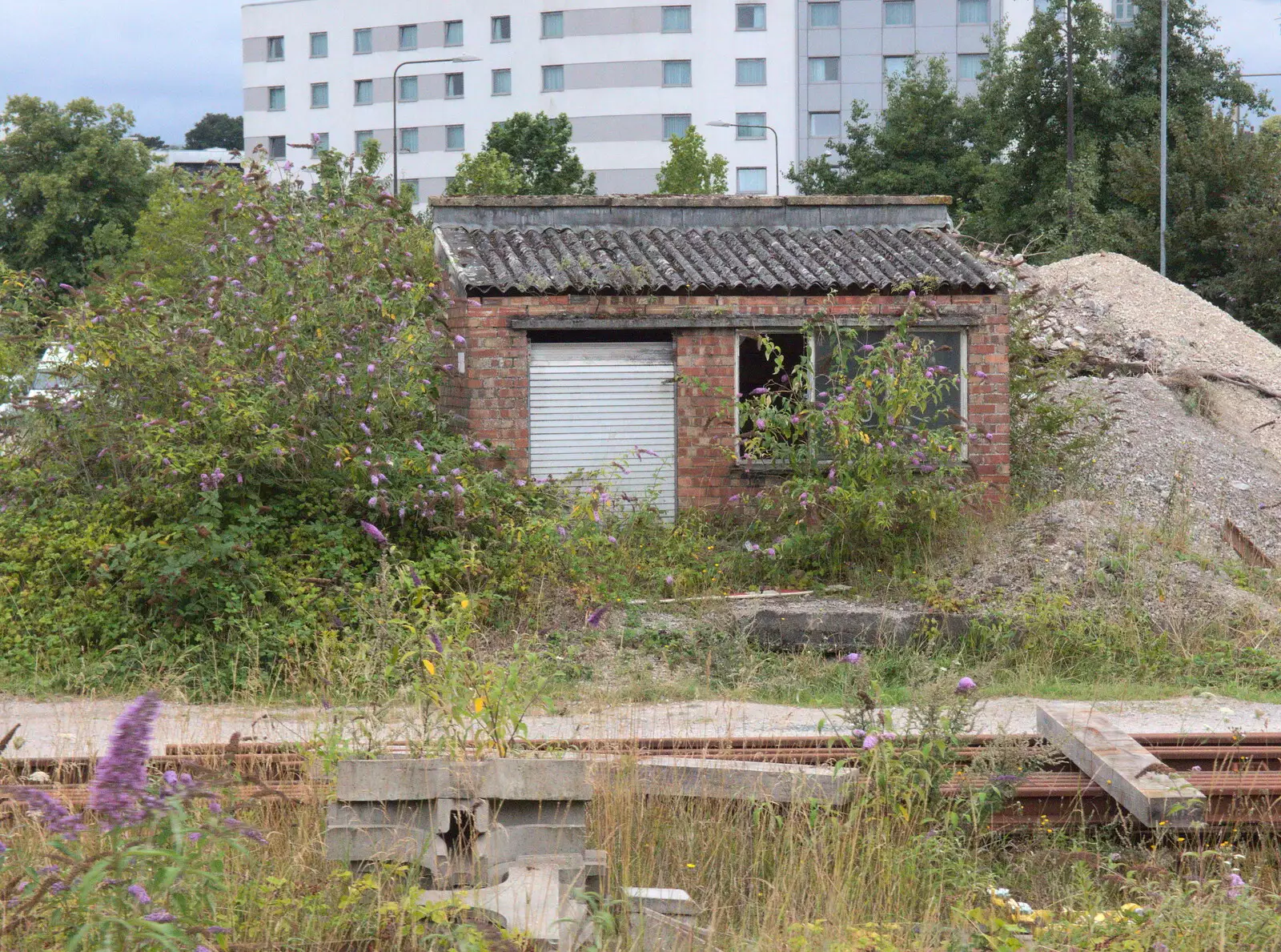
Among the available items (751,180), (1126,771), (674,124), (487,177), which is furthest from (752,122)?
(1126,771)

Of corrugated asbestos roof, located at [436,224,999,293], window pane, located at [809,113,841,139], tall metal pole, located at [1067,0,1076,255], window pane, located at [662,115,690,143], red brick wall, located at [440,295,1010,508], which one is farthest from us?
window pane, located at [809,113,841,139]

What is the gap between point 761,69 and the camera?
186 ft

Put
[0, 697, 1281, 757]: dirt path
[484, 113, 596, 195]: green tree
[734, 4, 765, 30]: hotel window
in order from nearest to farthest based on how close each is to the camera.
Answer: [0, 697, 1281, 757]: dirt path < [484, 113, 596, 195]: green tree < [734, 4, 765, 30]: hotel window

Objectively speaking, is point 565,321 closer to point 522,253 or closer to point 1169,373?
point 522,253

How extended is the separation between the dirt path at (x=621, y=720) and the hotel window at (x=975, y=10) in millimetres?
53316

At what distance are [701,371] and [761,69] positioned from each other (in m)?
47.0

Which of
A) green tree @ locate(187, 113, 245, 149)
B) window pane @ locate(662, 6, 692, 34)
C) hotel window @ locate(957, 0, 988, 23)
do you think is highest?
green tree @ locate(187, 113, 245, 149)

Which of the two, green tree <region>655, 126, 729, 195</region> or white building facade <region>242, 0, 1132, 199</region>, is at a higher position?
white building facade <region>242, 0, 1132, 199</region>

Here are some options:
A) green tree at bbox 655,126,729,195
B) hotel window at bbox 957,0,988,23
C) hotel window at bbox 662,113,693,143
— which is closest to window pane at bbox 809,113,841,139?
hotel window at bbox 662,113,693,143

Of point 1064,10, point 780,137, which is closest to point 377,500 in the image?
point 1064,10

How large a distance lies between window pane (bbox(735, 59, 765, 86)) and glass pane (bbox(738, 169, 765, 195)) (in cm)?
388

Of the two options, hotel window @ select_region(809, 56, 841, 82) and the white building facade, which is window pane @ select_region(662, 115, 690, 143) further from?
hotel window @ select_region(809, 56, 841, 82)

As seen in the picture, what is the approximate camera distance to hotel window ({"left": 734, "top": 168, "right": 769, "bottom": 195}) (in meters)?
56.6

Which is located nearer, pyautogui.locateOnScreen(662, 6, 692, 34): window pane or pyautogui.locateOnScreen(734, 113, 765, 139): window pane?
pyautogui.locateOnScreen(662, 6, 692, 34): window pane
